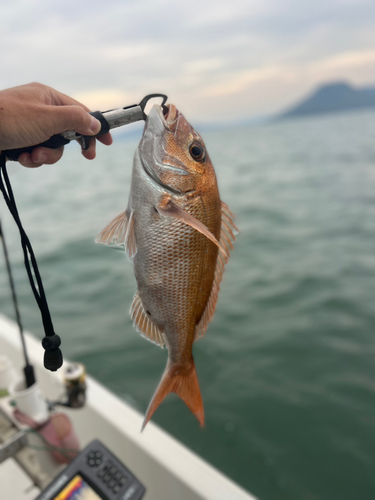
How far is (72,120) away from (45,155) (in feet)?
0.83

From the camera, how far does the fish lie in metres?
1.21

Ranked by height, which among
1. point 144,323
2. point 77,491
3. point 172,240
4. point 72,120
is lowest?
point 77,491

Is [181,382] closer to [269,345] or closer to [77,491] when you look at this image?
[77,491]

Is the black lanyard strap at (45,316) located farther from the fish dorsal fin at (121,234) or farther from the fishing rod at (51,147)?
the fish dorsal fin at (121,234)

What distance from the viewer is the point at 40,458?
8.16 ft

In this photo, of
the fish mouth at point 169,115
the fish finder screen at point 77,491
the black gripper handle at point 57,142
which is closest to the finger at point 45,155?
the black gripper handle at point 57,142

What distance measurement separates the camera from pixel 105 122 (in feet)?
4.01

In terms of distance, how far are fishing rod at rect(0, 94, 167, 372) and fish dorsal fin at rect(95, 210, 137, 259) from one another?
231mm

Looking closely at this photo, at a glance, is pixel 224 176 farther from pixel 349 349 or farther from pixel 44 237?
pixel 349 349

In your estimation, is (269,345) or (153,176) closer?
(153,176)

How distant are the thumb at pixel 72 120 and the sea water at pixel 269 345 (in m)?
0.33

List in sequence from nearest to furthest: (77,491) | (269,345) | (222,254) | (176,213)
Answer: (176,213)
(222,254)
(77,491)
(269,345)

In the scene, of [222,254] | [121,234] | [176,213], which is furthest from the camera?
[222,254]

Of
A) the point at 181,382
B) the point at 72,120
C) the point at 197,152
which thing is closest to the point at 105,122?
the point at 72,120
